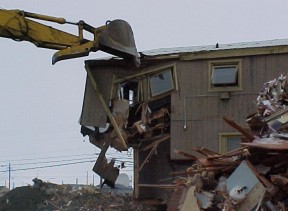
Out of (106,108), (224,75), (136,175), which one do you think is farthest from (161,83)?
(136,175)

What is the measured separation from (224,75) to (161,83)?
1.87 m

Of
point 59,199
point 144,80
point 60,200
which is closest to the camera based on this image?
point 144,80

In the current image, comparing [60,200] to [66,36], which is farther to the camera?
[60,200]

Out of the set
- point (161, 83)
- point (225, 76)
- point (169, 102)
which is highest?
point (225, 76)

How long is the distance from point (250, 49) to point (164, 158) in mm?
3979

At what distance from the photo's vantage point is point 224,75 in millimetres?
18094

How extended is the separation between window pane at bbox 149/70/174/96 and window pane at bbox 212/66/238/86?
1300mm

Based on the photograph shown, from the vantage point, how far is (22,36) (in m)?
14.3

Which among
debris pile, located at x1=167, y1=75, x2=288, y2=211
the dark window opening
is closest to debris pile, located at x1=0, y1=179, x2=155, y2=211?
the dark window opening

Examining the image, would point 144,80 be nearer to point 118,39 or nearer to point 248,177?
point 118,39

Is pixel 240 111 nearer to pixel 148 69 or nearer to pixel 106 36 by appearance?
pixel 148 69

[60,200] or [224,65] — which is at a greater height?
[224,65]

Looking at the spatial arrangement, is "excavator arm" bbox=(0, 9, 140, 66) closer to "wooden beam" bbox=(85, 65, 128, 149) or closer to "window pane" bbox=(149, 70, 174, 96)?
"window pane" bbox=(149, 70, 174, 96)

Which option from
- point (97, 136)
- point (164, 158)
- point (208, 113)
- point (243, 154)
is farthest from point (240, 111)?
point (243, 154)
